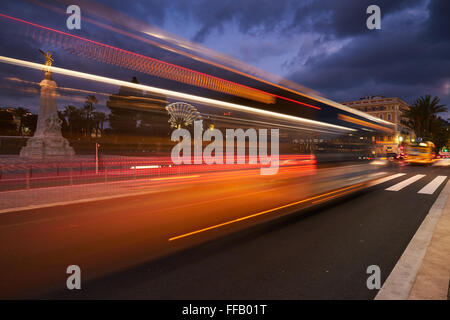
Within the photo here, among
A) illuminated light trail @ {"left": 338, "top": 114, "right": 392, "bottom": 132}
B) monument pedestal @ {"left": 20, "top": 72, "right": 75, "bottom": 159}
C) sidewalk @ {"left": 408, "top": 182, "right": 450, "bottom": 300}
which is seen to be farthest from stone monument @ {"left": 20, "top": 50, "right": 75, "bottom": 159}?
sidewalk @ {"left": 408, "top": 182, "right": 450, "bottom": 300}

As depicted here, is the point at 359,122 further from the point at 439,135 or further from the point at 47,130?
the point at 439,135

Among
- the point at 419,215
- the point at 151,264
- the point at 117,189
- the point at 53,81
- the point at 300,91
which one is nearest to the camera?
the point at 151,264

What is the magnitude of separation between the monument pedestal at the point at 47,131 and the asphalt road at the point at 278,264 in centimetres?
2272

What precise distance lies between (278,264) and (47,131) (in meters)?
24.4

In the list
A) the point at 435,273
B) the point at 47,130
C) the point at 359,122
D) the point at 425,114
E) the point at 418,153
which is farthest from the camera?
the point at 425,114

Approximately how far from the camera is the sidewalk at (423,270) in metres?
2.98

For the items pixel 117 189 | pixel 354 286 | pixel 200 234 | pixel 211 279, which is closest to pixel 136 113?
pixel 117 189

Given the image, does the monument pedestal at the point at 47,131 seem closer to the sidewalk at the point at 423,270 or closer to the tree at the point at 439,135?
the sidewalk at the point at 423,270

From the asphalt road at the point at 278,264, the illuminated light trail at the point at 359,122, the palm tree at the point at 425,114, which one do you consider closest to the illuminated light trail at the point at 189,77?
the asphalt road at the point at 278,264

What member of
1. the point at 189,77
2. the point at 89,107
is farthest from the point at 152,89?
the point at 89,107

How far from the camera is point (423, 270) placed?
3564mm
